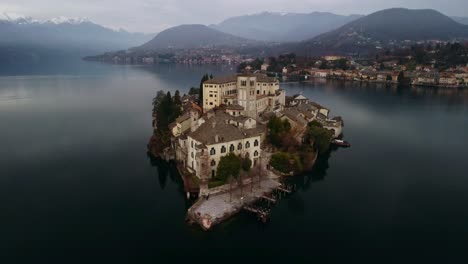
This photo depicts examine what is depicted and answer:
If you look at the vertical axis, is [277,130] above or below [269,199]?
above

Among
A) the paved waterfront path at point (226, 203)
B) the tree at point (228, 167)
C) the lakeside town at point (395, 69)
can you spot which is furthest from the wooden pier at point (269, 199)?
the lakeside town at point (395, 69)

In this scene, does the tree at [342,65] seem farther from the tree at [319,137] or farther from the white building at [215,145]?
the white building at [215,145]

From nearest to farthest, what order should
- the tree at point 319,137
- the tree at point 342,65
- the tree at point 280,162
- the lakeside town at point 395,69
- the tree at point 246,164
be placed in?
the tree at point 246,164
the tree at point 280,162
the tree at point 319,137
the lakeside town at point 395,69
the tree at point 342,65

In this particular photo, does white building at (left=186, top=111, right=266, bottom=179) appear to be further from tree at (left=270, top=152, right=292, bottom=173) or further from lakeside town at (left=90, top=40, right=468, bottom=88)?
lakeside town at (left=90, top=40, right=468, bottom=88)

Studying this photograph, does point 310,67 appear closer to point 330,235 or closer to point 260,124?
point 260,124

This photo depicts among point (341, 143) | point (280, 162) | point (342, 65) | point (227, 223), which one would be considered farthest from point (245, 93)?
point (342, 65)

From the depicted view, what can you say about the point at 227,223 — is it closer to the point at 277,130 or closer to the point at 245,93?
the point at 277,130

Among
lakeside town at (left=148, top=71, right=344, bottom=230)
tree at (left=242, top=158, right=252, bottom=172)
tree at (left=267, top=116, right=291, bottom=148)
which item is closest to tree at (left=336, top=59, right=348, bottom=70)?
lakeside town at (left=148, top=71, right=344, bottom=230)

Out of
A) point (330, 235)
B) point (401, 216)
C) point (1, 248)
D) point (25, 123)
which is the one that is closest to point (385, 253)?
point (330, 235)
